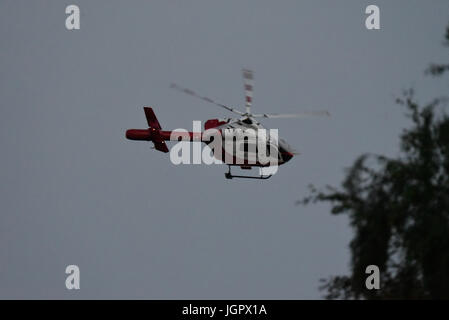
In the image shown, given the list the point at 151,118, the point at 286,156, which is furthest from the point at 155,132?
the point at 286,156

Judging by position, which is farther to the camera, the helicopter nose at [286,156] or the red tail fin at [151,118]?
the red tail fin at [151,118]

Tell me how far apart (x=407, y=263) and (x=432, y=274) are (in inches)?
54.1

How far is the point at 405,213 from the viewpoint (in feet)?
89.0

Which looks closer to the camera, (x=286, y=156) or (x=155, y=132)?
(x=286, y=156)

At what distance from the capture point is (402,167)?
2772cm

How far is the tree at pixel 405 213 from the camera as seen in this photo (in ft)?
86.6

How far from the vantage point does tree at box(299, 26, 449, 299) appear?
1039 inches

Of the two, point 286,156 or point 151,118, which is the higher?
point 151,118

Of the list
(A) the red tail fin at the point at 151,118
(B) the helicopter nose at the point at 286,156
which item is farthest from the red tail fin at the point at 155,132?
(B) the helicopter nose at the point at 286,156

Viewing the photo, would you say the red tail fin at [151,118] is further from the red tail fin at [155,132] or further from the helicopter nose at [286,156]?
the helicopter nose at [286,156]

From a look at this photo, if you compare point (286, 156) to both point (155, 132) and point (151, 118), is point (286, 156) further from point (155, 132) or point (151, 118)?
point (151, 118)
